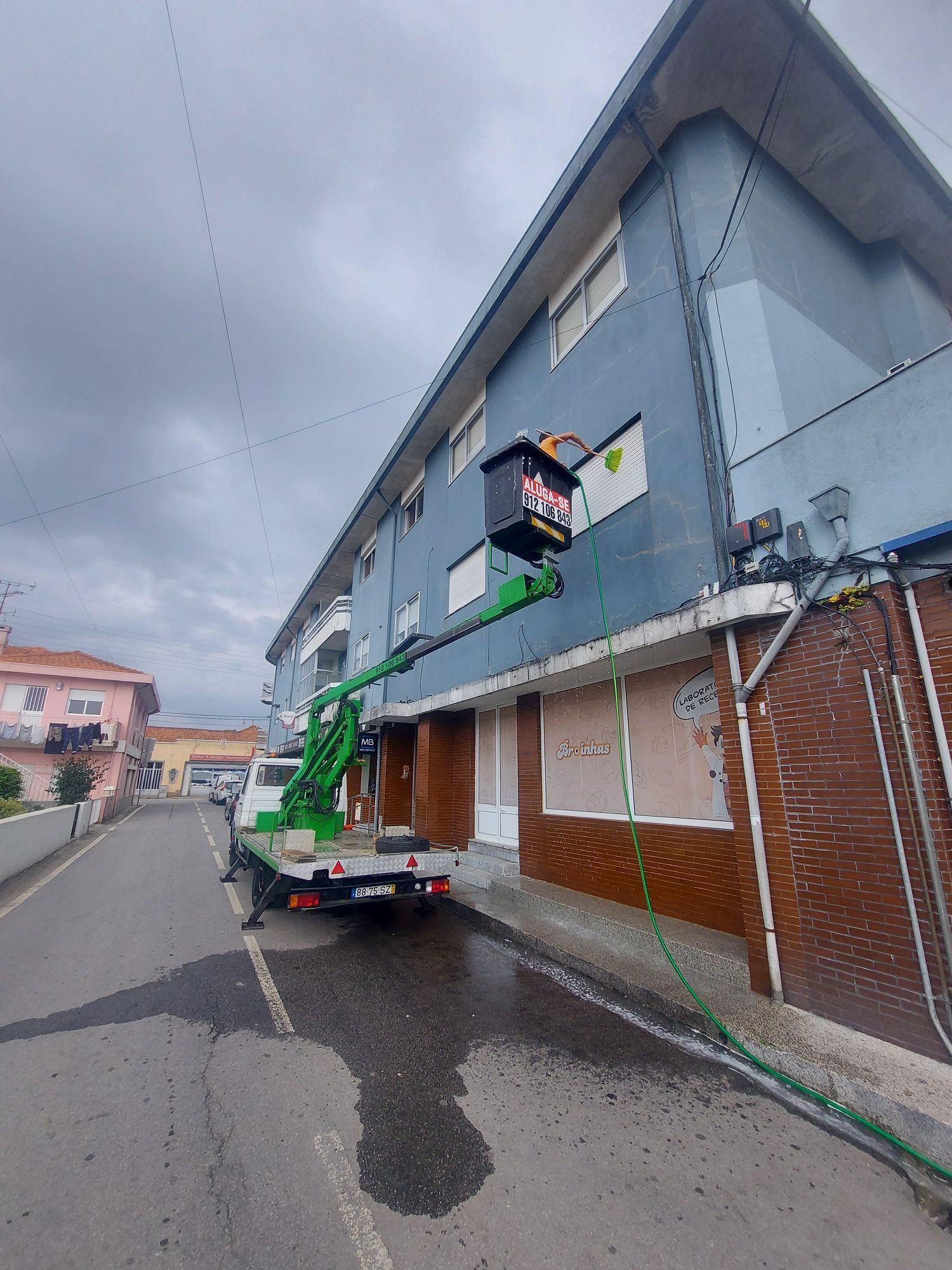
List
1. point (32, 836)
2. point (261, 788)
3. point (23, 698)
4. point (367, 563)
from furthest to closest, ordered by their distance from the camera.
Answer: point (23, 698) → point (367, 563) → point (32, 836) → point (261, 788)

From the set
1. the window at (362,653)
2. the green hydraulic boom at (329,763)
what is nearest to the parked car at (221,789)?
the window at (362,653)

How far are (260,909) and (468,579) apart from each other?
7284mm

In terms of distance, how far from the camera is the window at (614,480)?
289 inches

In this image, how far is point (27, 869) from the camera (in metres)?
11.6

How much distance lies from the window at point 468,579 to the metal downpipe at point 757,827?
636cm

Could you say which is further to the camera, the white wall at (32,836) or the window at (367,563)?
the window at (367,563)

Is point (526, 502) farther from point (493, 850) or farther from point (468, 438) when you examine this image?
point (468, 438)

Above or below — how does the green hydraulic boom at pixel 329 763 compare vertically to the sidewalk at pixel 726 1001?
above

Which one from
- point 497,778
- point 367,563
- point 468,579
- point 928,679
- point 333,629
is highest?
point 367,563

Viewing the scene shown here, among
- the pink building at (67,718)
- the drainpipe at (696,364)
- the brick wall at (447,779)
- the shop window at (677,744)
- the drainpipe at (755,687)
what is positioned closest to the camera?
the drainpipe at (755,687)

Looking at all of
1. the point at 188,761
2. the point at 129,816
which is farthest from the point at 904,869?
the point at 188,761

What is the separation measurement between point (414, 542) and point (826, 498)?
37.2ft

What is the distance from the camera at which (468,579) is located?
11.9 meters

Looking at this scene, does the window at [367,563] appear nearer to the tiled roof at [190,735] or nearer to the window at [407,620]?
the window at [407,620]
